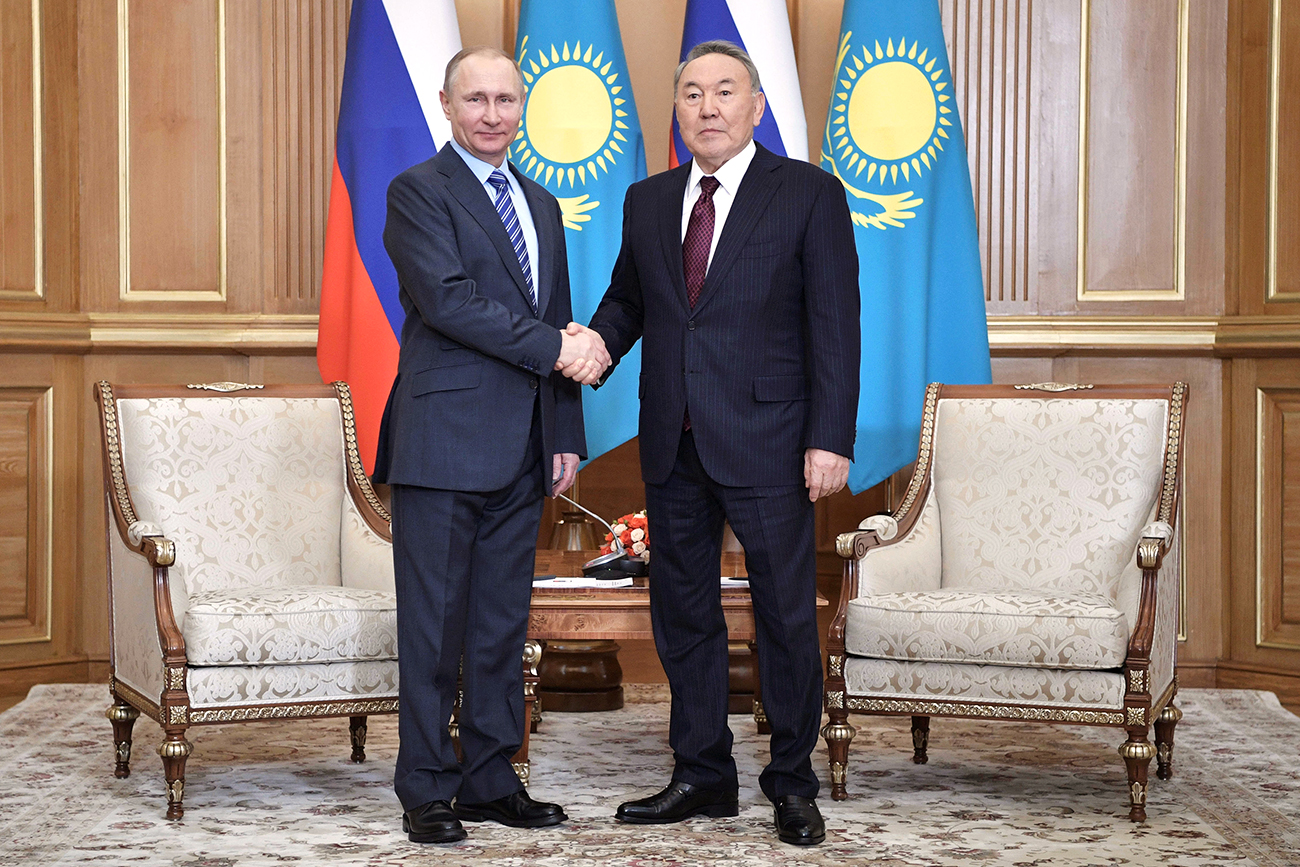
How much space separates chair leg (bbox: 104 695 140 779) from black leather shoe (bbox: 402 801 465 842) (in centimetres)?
103

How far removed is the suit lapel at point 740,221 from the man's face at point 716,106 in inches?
3.3

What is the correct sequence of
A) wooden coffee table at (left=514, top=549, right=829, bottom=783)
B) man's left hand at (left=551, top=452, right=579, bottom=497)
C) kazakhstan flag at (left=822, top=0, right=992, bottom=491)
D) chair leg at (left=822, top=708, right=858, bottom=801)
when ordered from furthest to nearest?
kazakhstan flag at (left=822, top=0, right=992, bottom=491) → wooden coffee table at (left=514, top=549, right=829, bottom=783) → chair leg at (left=822, top=708, right=858, bottom=801) → man's left hand at (left=551, top=452, right=579, bottom=497)

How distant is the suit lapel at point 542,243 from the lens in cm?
290

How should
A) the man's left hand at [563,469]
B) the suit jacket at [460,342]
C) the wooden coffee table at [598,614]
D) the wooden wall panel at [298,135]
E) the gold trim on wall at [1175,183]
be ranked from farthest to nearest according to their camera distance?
1. the wooden wall panel at [298,135]
2. the gold trim on wall at [1175,183]
3. the wooden coffee table at [598,614]
4. the man's left hand at [563,469]
5. the suit jacket at [460,342]

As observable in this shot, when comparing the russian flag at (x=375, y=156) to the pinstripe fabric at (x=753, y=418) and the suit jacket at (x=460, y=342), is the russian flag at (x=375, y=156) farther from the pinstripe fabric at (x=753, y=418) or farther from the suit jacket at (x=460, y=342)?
the pinstripe fabric at (x=753, y=418)

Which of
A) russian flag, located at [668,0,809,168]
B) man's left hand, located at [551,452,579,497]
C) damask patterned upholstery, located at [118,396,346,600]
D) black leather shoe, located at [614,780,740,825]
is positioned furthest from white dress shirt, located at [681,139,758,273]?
russian flag, located at [668,0,809,168]

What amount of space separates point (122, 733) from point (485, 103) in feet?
6.39

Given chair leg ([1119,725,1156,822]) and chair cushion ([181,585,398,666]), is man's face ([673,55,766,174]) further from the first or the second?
chair leg ([1119,725,1156,822])

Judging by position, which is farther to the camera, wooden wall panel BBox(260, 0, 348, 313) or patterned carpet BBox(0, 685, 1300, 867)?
wooden wall panel BBox(260, 0, 348, 313)

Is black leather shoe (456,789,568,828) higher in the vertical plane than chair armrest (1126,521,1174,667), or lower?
lower

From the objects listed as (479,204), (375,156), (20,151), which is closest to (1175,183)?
(375,156)

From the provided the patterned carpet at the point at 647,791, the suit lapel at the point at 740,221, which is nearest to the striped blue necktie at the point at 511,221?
the suit lapel at the point at 740,221

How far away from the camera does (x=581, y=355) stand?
280 cm

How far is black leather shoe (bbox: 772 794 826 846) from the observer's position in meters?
2.78
